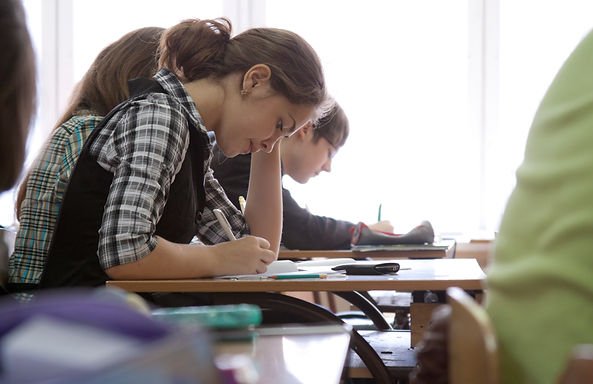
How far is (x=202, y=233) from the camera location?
7.98ft

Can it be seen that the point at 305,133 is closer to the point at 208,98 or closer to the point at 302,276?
the point at 208,98

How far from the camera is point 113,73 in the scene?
248 cm

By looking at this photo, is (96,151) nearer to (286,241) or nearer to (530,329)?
(530,329)

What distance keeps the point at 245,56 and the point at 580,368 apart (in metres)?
1.73

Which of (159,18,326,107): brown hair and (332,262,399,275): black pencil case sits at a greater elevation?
(159,18,326,107): brown hair

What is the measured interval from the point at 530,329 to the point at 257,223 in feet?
6.20

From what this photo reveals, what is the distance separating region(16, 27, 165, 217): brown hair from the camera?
2469 mm

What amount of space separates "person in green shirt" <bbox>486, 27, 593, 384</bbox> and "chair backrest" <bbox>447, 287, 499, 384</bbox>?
133 millimetres

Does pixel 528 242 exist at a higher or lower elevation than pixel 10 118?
lower

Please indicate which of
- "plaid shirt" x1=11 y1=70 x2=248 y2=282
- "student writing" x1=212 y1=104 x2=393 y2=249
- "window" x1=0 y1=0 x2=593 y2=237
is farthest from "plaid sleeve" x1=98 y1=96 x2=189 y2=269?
"window" x1=0 y1=0 x2=593 y2=237

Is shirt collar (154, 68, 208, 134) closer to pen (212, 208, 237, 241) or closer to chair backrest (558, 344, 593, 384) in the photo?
pen (212, 208, 237, 241)

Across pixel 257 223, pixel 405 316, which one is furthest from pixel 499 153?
pixel 257 223

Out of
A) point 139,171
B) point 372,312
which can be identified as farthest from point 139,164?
point 372,312

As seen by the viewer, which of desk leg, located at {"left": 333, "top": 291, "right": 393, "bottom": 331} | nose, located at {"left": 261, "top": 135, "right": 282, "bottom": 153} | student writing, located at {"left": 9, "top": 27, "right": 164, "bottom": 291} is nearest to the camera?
student writing, located at {"left": 9, "top": 27, "right": 164, "bottom": 291}
